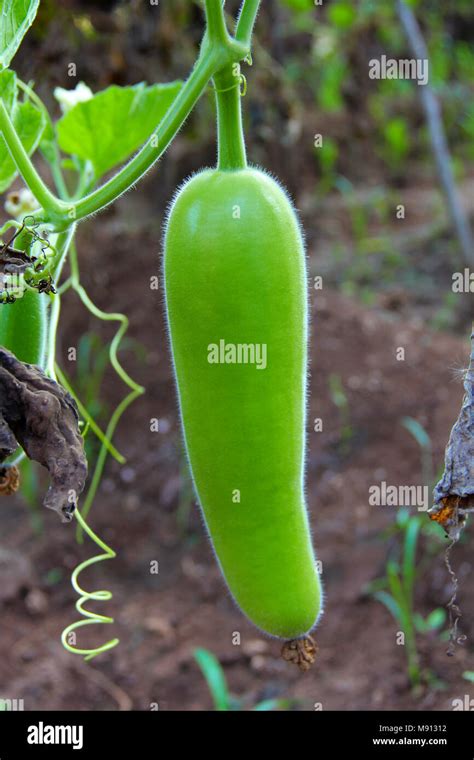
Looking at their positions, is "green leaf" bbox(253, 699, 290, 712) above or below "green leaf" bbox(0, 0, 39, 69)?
below

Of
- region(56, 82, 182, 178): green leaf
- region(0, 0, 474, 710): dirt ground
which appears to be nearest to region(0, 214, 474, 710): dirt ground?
region(0, 0, 474, 710): dirt ground

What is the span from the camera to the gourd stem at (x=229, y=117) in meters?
1.04

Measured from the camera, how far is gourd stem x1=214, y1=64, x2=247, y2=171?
104 centimetres

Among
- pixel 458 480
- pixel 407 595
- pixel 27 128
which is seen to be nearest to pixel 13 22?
pixel 27 128

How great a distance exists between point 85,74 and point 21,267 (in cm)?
252

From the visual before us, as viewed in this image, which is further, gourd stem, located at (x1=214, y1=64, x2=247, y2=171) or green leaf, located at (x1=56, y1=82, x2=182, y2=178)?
green leaf, located at (x1=56, y1=82, x2=182, y2=178)

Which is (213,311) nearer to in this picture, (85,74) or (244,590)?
(244,590)

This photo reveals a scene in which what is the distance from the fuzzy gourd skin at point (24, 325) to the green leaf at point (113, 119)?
0.30 metres

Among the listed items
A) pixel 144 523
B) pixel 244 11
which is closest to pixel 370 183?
pixel 144 523

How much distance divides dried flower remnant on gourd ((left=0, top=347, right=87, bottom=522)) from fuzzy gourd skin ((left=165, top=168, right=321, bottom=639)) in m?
0.13

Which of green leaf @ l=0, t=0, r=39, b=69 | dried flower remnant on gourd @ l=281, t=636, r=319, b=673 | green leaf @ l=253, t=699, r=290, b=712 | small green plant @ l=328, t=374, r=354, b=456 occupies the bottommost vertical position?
green leaf @ l=253, t=699, r=290, b=712

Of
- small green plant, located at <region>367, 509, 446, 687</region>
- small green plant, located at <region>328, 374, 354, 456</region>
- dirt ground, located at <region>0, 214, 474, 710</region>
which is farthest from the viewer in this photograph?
small green plant, located at <region>328, 374, 354, 456</region>

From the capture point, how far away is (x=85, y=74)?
337 cm

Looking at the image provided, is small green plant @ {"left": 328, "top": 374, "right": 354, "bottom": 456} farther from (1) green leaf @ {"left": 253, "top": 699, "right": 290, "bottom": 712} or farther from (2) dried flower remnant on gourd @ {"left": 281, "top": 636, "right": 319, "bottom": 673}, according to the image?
(2) dried flower remnant on gourd @ {"left": 281, "top": 636, "right": 319, "bottom": 673}
